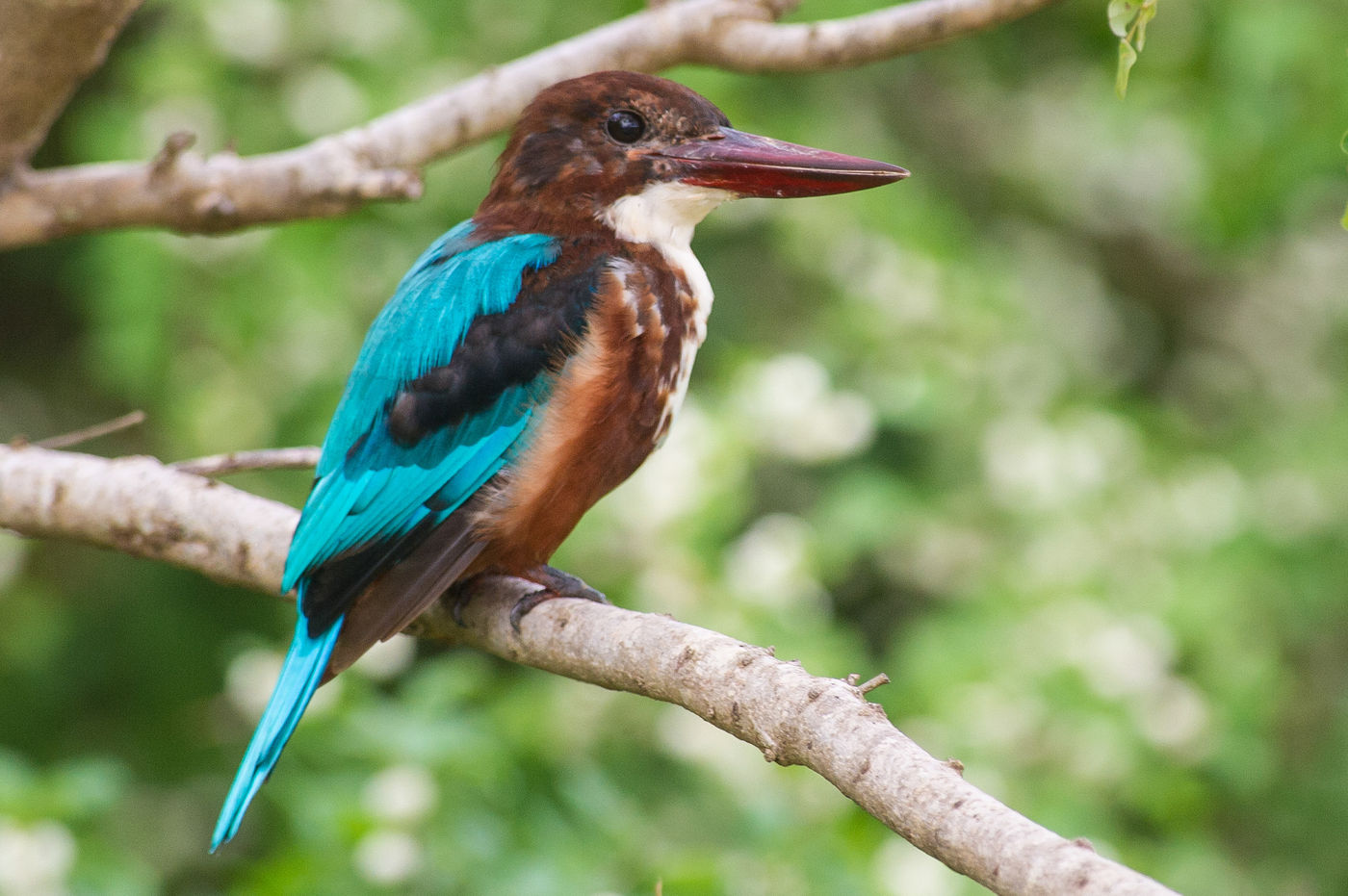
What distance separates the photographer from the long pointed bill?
7.56ft

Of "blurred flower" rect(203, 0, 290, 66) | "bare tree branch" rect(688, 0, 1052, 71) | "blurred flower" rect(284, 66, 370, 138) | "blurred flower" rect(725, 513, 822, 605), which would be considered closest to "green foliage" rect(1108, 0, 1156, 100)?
"bare tree branch" rect(688, 0, 1052, 71)

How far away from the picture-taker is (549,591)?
221cm

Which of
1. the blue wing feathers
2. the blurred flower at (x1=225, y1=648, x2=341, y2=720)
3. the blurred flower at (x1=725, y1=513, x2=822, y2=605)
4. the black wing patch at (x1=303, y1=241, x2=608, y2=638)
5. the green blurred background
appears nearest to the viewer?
the blue wing feathers

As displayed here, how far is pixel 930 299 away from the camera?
11.5 feet

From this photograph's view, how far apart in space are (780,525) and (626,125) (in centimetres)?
108

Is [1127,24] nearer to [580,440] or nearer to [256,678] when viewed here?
[580,440]

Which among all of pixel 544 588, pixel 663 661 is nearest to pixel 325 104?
pixel 544 588

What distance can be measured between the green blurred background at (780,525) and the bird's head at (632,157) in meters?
0.71

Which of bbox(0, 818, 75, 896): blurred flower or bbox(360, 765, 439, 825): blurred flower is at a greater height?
bbox(360, 765, 439, 825): blurred flower

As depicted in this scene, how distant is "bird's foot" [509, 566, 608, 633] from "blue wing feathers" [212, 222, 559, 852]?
0.19m

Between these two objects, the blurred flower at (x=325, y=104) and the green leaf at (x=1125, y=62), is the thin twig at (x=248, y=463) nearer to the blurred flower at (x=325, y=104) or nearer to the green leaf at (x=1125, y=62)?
the blurred flower at (x=325, y=104)

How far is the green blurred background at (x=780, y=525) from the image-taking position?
2.57 m

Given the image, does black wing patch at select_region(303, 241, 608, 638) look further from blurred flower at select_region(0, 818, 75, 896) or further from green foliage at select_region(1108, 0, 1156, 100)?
green foliage at select_region(1108, 0, 1156, 100)

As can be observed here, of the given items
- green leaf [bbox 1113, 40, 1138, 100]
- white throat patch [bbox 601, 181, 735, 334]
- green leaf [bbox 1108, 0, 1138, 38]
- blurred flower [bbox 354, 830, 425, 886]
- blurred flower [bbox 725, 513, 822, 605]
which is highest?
green leaf [bbox 1108, 0, 1138, 38]
